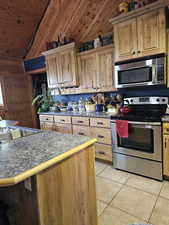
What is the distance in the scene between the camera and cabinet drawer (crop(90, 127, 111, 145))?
2.75 meters

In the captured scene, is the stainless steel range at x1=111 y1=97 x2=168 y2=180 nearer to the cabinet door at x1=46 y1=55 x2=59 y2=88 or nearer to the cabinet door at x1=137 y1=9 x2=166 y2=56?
the cabinet door at x1=137 y1=9 x2=166 y2=56

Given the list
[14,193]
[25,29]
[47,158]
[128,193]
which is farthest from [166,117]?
[25,29]

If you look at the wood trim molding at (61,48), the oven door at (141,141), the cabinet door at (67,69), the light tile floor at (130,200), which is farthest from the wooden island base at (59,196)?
the wood trim molding at (61,48)

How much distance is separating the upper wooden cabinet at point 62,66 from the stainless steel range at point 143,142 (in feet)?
4.91

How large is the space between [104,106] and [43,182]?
2419 mm

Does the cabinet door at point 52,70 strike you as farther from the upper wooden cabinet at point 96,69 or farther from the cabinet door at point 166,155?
the cabinet door at point 166,155

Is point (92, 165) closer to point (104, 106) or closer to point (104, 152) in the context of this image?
point (104, 152)

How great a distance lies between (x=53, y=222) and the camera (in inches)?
43.1

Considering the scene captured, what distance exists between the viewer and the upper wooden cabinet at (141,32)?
2186 millimetres

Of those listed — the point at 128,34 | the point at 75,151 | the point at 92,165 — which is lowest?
the point at 92,165

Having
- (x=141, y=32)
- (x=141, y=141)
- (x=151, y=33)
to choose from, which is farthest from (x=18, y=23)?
(x=141, y=141)

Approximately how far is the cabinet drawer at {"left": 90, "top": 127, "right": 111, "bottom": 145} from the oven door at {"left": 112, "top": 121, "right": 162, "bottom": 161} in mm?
147

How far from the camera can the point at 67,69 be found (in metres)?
3.47

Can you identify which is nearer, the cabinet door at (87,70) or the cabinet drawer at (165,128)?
the cabinet drawer at (165,128)
